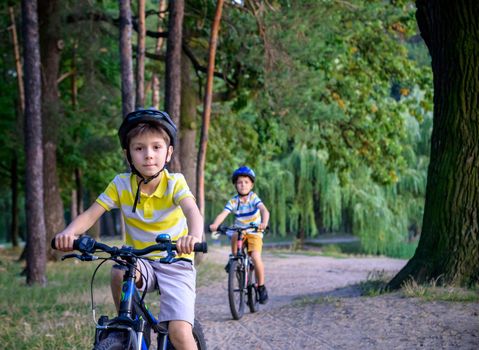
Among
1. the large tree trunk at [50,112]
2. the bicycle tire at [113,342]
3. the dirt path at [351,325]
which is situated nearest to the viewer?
the bicycle tire at [113,342]

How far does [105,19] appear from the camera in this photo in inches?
684

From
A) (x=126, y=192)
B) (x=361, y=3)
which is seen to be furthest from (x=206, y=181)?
(x=126, y=192)

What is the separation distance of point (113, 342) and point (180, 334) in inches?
26.1

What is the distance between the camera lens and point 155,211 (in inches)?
162

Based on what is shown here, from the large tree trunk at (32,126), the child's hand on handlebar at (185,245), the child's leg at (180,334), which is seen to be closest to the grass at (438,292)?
the child's leg at (180,334)

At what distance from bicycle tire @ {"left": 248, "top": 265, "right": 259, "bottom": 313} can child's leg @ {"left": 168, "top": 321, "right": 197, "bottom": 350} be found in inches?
204

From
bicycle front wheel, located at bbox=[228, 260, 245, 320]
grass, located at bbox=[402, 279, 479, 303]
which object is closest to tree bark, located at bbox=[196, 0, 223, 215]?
bicycle front wheel, located at bbox=[228, 260, 245, 320]

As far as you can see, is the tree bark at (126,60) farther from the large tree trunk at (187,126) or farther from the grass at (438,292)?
the grass at (438,292)

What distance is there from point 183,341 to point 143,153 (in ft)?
3.63

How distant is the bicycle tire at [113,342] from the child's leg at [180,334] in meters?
0.53

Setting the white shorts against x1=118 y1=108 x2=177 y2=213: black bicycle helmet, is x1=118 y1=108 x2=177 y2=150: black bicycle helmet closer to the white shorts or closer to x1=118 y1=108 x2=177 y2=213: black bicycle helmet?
x1=118 y1=108 x2=177 y2=213: black bicycle helmet

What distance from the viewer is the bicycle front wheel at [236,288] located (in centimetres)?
850

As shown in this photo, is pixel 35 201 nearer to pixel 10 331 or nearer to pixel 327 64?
pixel 10 331

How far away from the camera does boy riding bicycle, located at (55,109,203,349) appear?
394 cm
